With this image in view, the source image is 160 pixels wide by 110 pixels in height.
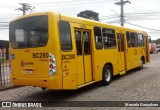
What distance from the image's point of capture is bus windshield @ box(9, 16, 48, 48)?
28.7ft

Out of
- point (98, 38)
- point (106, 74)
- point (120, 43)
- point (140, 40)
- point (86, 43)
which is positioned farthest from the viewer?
point (140, 40)

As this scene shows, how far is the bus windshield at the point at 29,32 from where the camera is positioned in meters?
8.74

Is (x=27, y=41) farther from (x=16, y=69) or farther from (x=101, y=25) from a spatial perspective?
(x=101, y=25)

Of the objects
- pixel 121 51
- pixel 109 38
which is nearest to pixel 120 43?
pixel 121 51

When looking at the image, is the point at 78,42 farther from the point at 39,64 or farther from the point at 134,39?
the point at 134,39

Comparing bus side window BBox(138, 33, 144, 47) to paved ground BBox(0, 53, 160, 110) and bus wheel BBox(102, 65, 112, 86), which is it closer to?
bus wheel BBox(102, 65, 112, 86)

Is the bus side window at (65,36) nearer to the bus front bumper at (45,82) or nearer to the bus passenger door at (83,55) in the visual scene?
Result: the bus passenger door at (83,55)

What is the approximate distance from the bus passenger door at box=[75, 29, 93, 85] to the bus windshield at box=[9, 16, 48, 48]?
1.36 meters

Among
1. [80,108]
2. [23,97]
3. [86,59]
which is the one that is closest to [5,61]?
[23,97]

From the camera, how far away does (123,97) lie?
29.8 feet

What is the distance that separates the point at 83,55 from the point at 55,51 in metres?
1.77

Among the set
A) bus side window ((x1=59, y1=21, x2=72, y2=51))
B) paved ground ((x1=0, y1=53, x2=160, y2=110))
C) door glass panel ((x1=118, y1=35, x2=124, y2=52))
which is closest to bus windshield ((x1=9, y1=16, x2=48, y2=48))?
bus side window ((x1=59, y1=21, x2=72, y2=51))

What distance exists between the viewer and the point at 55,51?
332 inches

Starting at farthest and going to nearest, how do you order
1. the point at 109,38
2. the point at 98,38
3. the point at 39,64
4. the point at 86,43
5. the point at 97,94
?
the point at 109,38
the point at 98,38
the point at 86,43
the point at 97,94
the point at 39,64
